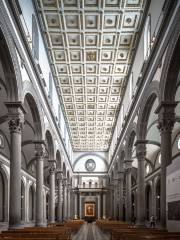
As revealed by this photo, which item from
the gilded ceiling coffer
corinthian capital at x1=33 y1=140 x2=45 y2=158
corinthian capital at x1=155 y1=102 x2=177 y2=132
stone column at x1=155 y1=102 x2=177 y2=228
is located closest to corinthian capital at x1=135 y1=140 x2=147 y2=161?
corinthian capital at x1=33 y1=140 x2=45 y2=158

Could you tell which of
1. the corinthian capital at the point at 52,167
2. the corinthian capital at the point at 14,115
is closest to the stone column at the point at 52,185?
the corinthian capital at the point at 52,167

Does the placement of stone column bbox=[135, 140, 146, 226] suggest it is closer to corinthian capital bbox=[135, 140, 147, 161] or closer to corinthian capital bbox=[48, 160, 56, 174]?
corinthian capital bbox=[135, 140, 147, 161]

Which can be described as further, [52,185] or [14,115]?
[52,185]

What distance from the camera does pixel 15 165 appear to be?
18.1 meters

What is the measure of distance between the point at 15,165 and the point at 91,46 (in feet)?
43.0

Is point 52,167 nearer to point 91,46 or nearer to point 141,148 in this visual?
point 141,148

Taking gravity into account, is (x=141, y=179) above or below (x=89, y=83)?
below

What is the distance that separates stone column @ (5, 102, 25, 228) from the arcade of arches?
0.04 meters

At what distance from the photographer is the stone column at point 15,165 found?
58.5ft

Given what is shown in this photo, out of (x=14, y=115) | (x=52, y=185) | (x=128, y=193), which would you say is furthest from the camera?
(x=128, y=193)

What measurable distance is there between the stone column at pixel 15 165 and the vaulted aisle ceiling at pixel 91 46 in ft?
25.7

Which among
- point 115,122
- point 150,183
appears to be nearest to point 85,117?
point 115,122

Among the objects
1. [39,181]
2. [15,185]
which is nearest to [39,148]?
[39,181]

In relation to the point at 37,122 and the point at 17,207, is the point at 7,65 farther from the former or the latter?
the point at 37,122
